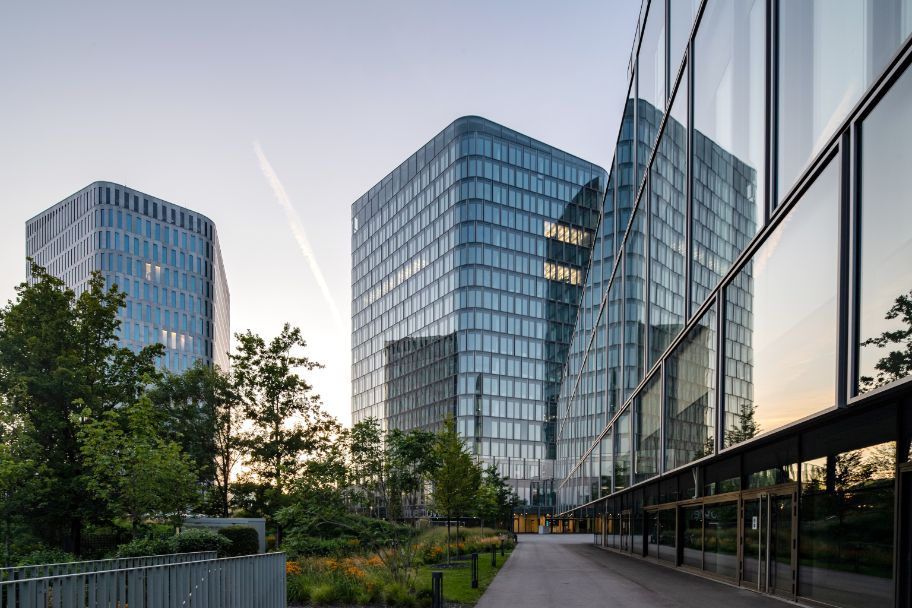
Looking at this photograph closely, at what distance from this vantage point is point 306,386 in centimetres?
4159

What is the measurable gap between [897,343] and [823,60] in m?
3.91

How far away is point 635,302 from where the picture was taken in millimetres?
24828

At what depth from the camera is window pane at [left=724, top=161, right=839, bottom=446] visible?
363 inches

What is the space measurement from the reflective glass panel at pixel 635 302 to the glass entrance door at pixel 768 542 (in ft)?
23.6

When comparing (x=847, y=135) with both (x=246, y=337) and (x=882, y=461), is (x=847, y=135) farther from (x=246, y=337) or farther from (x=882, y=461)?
(x=246, y=337)

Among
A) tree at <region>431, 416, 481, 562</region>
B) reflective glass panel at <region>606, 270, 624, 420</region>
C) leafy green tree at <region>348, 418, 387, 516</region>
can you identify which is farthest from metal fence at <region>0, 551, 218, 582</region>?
tree at <region>431, 416, 481, 562</region>

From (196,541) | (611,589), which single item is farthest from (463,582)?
(196,541)

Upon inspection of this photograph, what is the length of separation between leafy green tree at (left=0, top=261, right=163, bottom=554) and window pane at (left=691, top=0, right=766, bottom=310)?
20069 mm

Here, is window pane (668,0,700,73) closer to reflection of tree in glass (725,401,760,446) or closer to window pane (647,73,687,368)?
window pane (647,73,687,368)

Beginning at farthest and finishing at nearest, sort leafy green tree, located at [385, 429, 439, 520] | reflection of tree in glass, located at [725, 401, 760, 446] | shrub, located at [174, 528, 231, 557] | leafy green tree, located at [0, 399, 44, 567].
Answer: leafy green tree, located at [385, 429, 439, 520] → leafy green tree, located at [0, 399, 44, 567] → shrub, located at [174, 528, 231, 557] → reflection of tree in glass, located at [725, 401, 760, 446]

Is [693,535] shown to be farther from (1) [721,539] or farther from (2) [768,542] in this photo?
(2) [768,542]

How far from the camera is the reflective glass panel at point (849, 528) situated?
10352 millimetres

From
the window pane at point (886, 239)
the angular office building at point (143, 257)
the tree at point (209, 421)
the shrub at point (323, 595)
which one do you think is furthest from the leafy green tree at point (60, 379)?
the angular office building at point (143, 257)

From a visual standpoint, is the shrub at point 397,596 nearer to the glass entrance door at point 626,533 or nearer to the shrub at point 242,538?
the shrub at point 242,538
